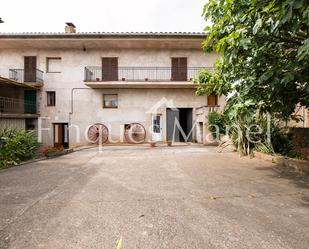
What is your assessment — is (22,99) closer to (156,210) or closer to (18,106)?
(18,106)

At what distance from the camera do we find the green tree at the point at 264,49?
9.27ft

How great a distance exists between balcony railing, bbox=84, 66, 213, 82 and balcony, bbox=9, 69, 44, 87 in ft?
11.9

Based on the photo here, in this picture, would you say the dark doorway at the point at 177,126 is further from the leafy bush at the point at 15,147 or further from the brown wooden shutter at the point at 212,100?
the leafy bush at the point at 15,147

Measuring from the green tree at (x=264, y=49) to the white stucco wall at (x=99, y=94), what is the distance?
398 inches

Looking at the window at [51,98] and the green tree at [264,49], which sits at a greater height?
the window at [51,98]

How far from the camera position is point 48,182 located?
480 centimetres

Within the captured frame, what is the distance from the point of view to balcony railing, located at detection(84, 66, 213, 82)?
1485cm

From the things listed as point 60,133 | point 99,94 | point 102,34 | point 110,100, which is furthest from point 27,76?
point 102,34

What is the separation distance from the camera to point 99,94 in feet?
49.1

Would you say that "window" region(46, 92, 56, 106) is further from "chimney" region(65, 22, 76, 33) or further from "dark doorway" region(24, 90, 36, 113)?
"chimney" region(65, 22, 76, 33)

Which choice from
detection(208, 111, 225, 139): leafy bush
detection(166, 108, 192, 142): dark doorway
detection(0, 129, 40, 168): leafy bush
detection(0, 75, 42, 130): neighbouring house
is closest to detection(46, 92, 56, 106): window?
detection(0, 75, 42, 130): neighbouring house

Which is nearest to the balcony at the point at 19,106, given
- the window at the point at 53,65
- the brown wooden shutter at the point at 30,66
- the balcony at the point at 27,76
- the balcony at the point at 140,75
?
the balcony at the point at 27,76

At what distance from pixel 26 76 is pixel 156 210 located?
1585cm

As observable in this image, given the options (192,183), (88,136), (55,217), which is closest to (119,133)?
(88,136)
